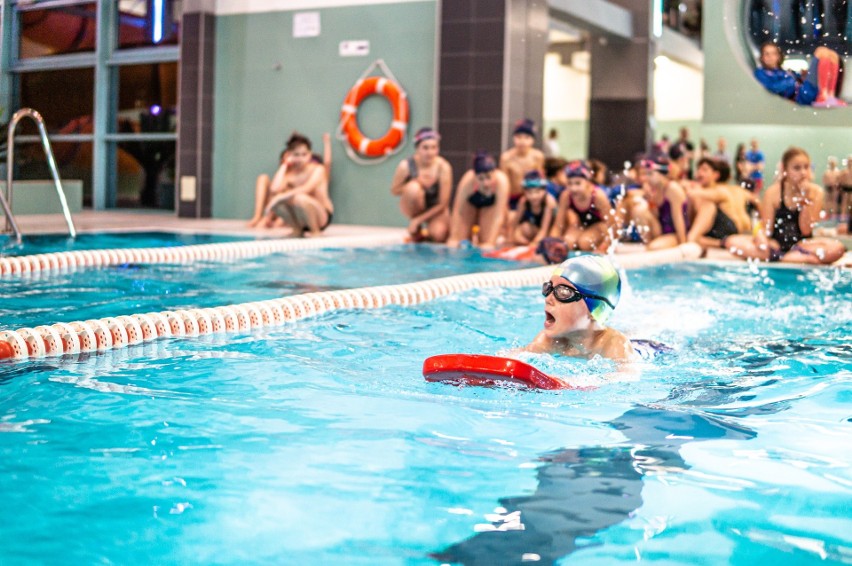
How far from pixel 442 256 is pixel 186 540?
7091mm

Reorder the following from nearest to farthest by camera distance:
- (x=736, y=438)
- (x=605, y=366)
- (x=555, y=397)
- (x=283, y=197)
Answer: (x=736, y=438) < (x=555, y=397) < (x=605, y=366) < (x=283, y=197)

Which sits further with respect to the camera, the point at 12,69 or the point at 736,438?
the point at 12,69

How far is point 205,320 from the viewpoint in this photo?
4816 millimetres

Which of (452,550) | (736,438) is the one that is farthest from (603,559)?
(736,438)

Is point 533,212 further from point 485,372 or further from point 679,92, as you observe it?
point 679,92

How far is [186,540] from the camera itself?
2.16m

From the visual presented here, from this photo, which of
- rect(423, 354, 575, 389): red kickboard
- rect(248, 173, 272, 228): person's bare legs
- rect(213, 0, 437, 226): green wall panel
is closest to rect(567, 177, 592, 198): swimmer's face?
rect(213, 0, 437, 226): green wall panel

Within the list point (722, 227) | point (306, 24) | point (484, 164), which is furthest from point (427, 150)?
point (306, 24)

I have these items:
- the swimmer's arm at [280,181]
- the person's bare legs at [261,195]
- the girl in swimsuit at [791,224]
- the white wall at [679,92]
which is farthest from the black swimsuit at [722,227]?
the white wall at [679,92]

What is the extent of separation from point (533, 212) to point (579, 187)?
0.83 meters

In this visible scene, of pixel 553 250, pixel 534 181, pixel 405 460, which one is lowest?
pixel 405 460

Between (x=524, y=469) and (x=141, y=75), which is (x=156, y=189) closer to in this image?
(x=141, y=75)

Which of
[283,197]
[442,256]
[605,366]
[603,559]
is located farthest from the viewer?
[283,197]

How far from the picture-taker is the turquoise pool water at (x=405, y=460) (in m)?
2.18
